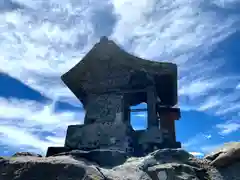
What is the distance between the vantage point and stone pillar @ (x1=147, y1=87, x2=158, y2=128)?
10341 millimetres

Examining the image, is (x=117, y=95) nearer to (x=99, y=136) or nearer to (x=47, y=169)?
(x=99, y=136)

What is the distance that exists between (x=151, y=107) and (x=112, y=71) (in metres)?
2.51

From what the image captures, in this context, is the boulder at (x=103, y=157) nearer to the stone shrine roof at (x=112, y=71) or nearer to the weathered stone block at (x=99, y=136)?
the weathered stone block at (x=99, y=136)

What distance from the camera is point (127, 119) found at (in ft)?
37.1

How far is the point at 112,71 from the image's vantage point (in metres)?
11.6

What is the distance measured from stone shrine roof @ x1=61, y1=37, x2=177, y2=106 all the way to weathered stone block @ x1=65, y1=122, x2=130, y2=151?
6.25 ft

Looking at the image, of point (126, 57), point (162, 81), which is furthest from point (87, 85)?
point (162, 81)

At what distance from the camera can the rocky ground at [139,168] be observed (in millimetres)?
3445

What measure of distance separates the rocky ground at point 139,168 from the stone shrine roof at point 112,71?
6909 millimetres

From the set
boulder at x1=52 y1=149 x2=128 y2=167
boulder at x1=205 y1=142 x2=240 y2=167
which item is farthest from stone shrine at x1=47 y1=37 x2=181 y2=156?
boulder at x1=205 y1=142 x2=240 y2=167

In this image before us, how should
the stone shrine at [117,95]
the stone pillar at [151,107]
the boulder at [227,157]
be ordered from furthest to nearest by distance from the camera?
the stone pillar at [151,107], the stone shrine at [117,95], the boulder at [227,157]

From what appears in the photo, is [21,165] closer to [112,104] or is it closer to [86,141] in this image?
[86,141]

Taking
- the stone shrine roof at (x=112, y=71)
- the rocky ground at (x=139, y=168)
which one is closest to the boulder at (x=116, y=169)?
the rocky ground at (x=139, y=168)

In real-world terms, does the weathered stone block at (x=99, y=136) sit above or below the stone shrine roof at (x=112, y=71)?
below
